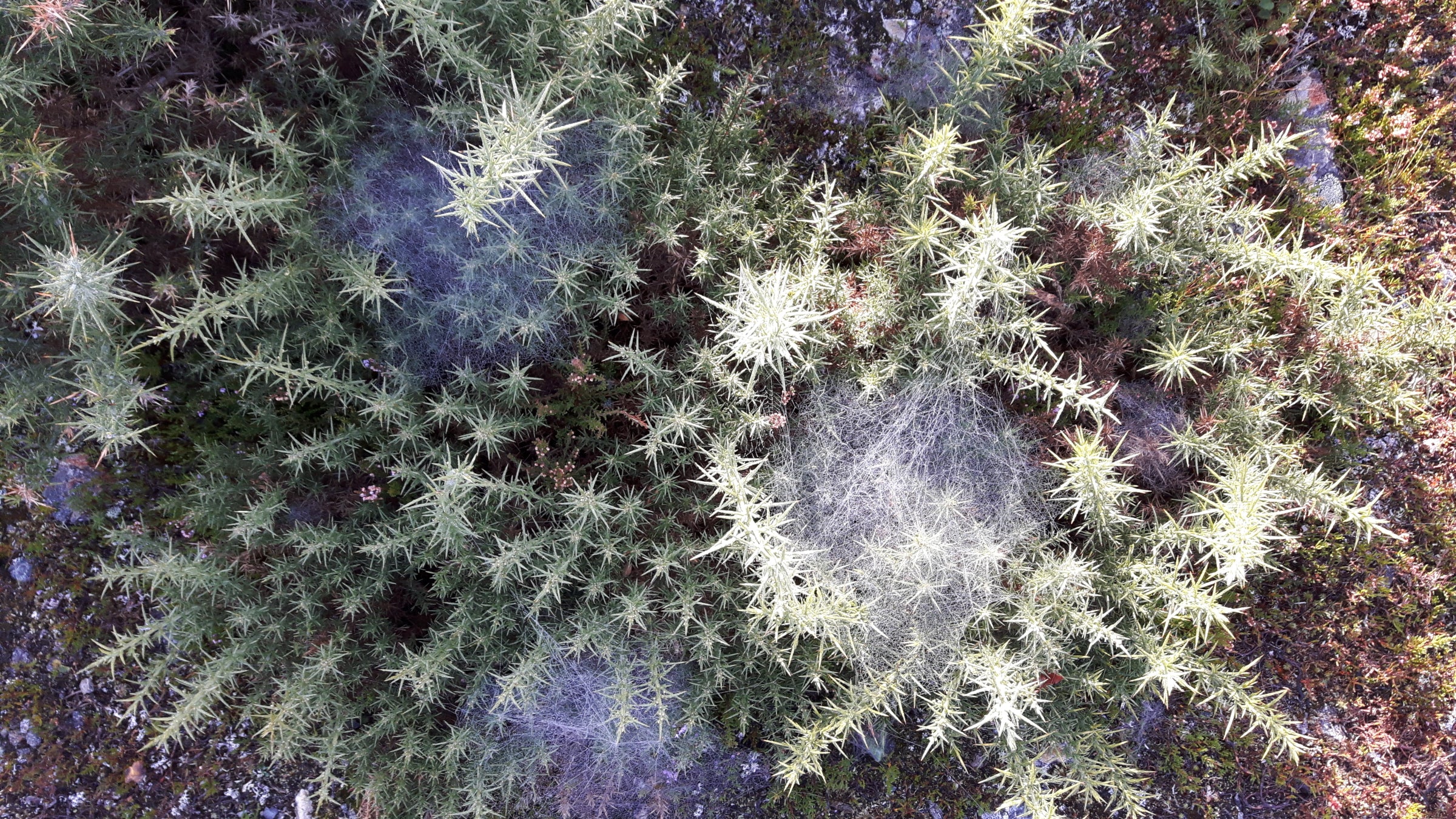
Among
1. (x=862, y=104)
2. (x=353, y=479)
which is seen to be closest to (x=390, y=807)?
(x=353, y=479)

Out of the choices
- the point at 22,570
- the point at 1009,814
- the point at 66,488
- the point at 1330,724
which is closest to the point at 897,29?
the point at 1009,814

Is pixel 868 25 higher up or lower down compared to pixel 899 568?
higher up

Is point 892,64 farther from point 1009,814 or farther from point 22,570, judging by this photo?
point 22,570

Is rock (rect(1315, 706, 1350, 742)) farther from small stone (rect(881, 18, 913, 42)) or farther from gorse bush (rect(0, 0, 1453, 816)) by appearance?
small stone (rect(881, 18, 913, 42))

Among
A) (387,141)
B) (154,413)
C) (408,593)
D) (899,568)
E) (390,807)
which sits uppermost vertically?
(387,141)

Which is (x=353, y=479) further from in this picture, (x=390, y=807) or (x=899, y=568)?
(x=899, y=568)
